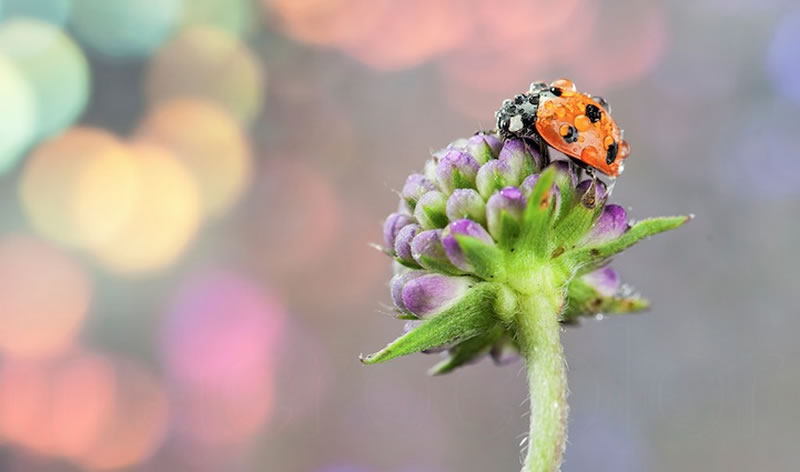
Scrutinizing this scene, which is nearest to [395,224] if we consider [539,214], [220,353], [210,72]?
[539,214]

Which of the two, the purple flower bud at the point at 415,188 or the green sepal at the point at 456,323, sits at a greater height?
the purple flower bud at the point at 415,188

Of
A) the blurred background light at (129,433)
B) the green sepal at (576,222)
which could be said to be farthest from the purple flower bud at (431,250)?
the blurred background light at (129,433)

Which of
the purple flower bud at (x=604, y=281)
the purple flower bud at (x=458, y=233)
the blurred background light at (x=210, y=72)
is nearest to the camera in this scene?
the purple flower bud at (x=458, y=233)

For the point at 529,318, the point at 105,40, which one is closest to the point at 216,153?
the point at 105,40

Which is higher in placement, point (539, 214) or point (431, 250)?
point (539, 214)

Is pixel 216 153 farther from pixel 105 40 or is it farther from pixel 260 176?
pixel 105 40

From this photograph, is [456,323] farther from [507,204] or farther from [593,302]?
[593,302]

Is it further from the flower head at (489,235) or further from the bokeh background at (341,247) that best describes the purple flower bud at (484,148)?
the bokeh background at (341,247)
